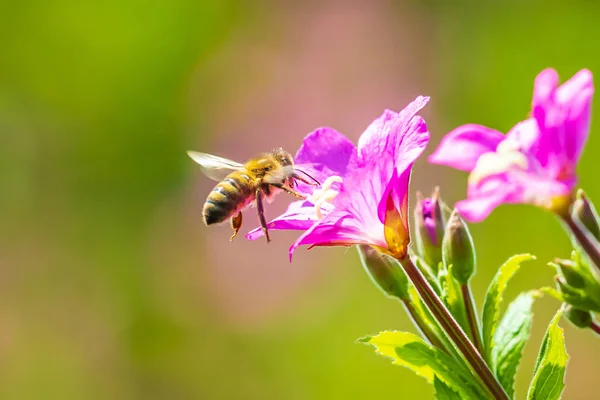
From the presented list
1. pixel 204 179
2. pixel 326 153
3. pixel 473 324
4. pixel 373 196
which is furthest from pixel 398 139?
pixel 204 179

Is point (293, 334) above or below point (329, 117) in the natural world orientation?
below

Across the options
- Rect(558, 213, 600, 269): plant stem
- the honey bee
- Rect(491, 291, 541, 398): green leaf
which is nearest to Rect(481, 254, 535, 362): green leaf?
Rect(491, 291, 541, 398): green leaf

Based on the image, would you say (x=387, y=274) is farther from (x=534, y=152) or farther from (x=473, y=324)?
(x=534, y=152)

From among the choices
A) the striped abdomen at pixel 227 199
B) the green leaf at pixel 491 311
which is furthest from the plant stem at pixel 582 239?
the striped abdomen at pixel 227 199

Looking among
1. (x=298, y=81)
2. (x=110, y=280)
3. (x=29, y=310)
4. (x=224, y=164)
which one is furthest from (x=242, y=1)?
(x=224, y=164)

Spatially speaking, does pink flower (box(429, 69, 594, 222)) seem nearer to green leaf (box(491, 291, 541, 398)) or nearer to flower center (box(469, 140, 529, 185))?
flower center (box(469, 140, 529, 185))

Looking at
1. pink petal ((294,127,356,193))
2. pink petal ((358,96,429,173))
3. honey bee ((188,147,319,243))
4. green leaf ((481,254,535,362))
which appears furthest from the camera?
honey bee ((188,147,319,243))

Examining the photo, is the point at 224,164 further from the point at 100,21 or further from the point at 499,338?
the point at 100,21

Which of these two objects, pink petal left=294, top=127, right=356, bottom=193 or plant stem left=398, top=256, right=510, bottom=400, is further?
pink petal left=294, top=127, right=356, bottom=193
